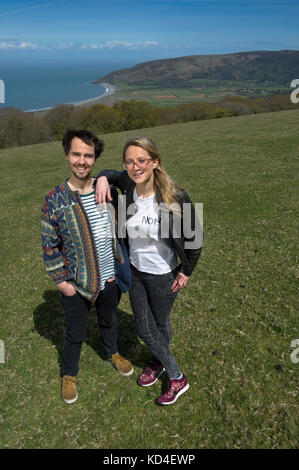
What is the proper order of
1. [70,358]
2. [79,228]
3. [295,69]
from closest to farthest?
[79,228], [70,358], [295,69]

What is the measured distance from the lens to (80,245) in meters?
4.25

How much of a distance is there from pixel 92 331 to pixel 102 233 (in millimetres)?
3357

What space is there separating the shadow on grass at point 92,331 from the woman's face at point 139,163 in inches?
148

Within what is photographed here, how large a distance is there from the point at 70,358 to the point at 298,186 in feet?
41.7

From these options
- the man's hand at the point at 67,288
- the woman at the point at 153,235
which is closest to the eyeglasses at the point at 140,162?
the woman at the point at 153,235

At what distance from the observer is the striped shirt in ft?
13.8

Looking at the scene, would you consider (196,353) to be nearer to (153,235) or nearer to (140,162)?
(153,235)

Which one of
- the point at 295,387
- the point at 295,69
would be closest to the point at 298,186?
the point at 295,387

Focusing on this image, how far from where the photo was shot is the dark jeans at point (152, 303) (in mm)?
4305

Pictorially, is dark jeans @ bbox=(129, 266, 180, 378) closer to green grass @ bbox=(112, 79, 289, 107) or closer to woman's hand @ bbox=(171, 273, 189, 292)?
woman's hand @ bbox=(171, 273, 189, 292)

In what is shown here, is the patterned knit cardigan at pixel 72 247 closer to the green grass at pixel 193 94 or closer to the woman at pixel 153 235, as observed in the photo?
the woman at pixel 153 235

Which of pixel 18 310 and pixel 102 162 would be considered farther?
pixel 102 162

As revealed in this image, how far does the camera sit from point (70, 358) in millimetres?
5074
